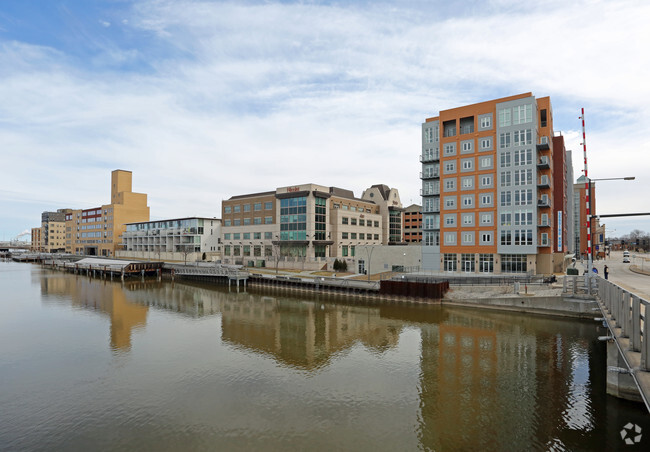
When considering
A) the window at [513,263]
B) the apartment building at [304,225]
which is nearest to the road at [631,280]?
the window at [513,263]

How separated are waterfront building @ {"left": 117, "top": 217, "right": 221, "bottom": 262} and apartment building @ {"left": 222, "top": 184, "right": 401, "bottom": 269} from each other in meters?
14.1

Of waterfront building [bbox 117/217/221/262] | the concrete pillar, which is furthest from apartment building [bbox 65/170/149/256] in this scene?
the concrete pillar

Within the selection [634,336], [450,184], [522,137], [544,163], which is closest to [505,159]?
[522,137]

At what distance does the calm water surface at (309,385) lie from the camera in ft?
55.6

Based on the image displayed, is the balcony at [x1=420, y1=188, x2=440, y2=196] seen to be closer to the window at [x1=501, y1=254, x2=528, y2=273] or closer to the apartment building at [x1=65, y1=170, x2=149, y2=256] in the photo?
the window at [x1=501, y1=254, x2=528, y2=273]

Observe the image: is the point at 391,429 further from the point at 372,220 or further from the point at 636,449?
the point at 372,220

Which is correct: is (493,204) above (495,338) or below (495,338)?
above

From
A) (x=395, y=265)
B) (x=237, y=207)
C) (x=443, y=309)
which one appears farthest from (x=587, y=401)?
(x=237, y=207)

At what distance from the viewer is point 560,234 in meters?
62.7

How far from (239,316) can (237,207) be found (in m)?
65.1

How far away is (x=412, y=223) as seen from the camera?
436 ft

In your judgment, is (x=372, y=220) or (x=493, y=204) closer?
(x=493, y=204)

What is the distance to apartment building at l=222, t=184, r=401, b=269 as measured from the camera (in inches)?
3477

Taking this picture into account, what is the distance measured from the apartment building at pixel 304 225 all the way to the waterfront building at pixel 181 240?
14128 millimetres
